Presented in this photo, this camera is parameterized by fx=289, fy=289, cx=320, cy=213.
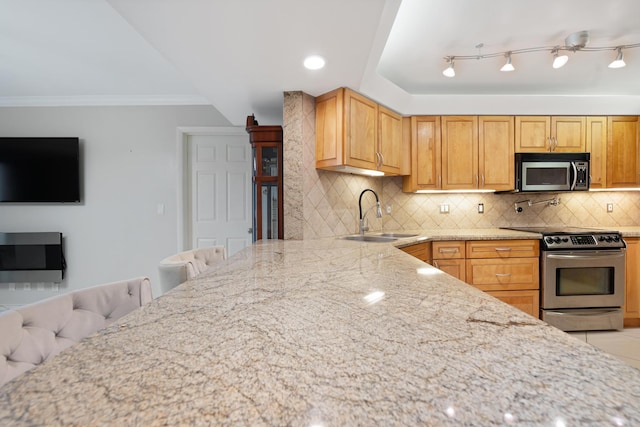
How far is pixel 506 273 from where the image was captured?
105 inches

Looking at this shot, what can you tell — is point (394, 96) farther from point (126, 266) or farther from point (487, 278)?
point (126, 266)

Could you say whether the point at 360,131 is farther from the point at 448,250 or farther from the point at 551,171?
the point at 551,171

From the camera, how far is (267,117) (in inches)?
119

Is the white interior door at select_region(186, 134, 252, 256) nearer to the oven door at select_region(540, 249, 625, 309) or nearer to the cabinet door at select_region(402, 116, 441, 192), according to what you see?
the cabinet door at select_region(402, 116, 441, 192)

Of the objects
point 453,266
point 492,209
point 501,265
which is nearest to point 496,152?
point 492,209

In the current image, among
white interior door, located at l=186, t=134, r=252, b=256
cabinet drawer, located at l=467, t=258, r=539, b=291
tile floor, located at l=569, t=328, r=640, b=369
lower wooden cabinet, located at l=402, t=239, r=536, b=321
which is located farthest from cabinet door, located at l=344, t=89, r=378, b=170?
tile floor, located at l=569, t=328, r=640, b=369

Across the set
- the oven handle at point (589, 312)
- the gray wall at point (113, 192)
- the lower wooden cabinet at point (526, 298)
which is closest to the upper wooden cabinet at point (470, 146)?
the lower wooden cabinet at point (526, 298)

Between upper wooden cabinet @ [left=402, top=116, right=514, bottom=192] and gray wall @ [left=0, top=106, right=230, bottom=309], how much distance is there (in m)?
2.47

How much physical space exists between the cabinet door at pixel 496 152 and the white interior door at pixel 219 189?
101 inches

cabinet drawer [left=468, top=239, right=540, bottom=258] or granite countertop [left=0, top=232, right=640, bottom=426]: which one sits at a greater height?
granite countertop [left=0, top=232, right=640, bottom=426]

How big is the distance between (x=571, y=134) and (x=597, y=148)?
1.03 feet

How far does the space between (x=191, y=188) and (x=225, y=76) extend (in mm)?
1777

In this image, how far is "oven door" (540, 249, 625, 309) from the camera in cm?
262

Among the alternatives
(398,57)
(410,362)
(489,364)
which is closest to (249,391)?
(410,362)
